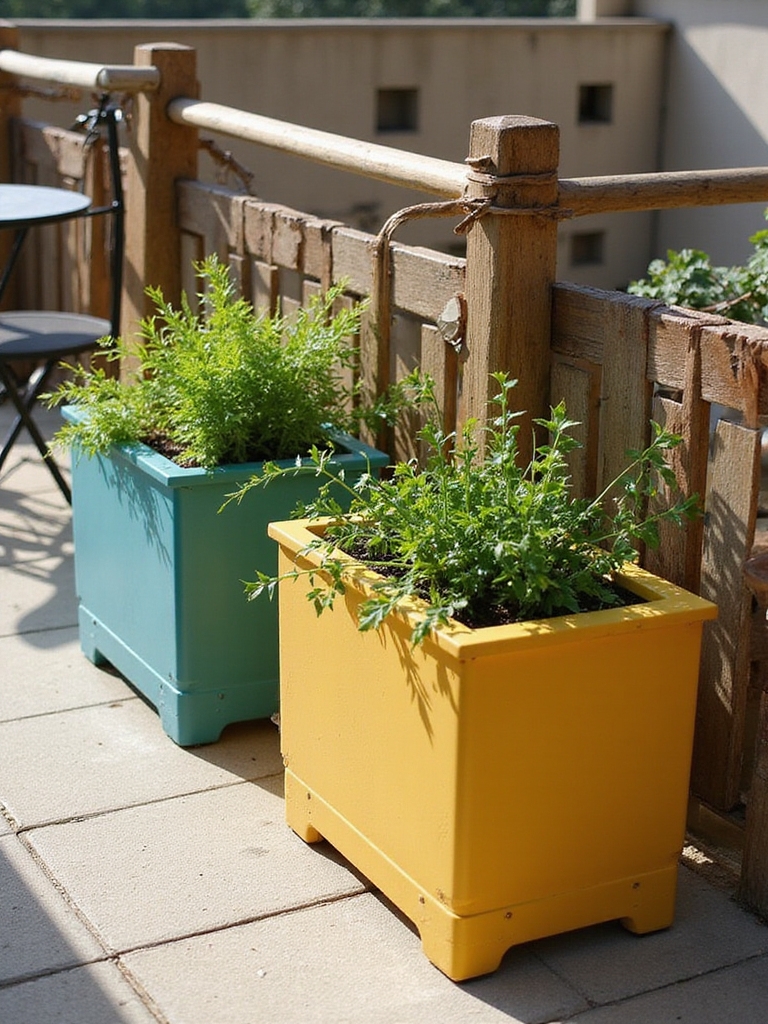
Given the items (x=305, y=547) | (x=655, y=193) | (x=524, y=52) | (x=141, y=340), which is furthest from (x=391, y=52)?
(x=305, y=547)

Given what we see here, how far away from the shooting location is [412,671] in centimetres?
271

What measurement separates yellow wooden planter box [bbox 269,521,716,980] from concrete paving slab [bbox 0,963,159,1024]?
1.67 ft

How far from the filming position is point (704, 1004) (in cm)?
269

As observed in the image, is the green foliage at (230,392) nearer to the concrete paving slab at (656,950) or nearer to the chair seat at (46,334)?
the chair seat at (46,334)

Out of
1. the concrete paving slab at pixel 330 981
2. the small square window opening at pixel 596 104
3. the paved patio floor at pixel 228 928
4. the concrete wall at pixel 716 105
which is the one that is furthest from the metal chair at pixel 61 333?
the small square window opening at pixel 596 104

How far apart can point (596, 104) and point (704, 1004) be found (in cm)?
1135

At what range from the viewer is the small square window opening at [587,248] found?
1305 cm

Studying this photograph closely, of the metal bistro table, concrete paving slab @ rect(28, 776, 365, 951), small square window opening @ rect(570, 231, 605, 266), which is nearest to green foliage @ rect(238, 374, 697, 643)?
concrete paving slab @ rect(28, 776, 365, 951)

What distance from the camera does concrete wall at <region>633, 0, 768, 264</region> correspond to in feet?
39.4

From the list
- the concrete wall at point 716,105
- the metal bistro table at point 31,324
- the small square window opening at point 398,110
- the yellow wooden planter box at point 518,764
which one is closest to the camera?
the yellow wooden planter box at point 518,764

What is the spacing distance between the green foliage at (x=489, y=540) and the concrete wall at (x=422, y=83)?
725 cm

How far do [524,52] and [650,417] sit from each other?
9994 mm

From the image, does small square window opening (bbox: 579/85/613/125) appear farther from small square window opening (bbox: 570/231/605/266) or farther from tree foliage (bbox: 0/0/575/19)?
tree foliage (bbox: 0/0/575/19)

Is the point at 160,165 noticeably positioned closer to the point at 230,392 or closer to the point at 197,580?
the point at 230,392
